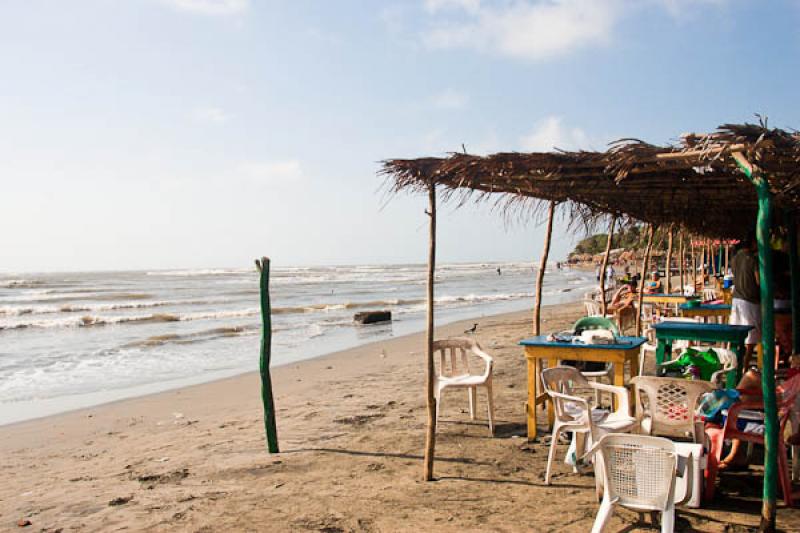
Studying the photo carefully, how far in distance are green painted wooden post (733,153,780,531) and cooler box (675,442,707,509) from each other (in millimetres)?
→ 348

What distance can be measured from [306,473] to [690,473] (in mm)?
2943

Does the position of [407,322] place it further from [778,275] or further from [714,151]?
[714,151]

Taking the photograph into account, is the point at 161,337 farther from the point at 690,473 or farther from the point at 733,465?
the point at 690,473

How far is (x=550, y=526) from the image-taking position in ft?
12.0

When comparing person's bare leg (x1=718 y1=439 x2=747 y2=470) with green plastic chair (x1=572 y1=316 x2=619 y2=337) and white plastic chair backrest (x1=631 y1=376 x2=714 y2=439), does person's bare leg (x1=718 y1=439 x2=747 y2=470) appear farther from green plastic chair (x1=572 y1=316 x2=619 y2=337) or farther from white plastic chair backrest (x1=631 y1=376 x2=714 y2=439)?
green plastic chair (x1=572 y1=316 x2=619 y2=337)

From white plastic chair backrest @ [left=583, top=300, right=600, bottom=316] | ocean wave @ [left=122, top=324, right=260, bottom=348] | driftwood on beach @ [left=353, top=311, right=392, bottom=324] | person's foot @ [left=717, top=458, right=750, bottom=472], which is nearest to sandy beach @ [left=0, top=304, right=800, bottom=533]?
person's foot @ [left=717, top=458, right=750, bottom=472]

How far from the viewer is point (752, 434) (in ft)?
12.2

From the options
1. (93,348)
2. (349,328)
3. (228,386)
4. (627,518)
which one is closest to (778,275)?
(627,518)

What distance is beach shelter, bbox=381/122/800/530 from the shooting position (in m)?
3.28

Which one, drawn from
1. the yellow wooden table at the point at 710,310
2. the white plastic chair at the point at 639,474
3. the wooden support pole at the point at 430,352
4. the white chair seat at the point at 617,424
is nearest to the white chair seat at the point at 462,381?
the wooden support pole at the point at 430,352

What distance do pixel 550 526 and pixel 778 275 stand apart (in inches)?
214

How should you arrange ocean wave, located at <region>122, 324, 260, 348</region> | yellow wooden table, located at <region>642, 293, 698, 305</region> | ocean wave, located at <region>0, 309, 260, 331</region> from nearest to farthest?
1. yellow wooden table, located at <region>642, 293, 698, 305</region>
2. ocean wave, located at <region>122, 324, 260, 348</region>
3. ocean wave, located at <region>0, 309, 260, 331</region>

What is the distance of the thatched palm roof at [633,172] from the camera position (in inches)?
132

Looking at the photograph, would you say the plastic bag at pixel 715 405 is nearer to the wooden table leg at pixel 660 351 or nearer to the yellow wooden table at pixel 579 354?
the yellow wooden table at pixel 579 354
